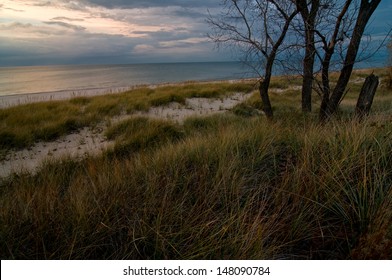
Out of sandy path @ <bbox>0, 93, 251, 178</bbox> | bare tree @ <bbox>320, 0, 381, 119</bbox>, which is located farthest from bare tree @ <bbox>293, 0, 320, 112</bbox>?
sandy path @ <bbox>0, 93, 251, 178</bbox>

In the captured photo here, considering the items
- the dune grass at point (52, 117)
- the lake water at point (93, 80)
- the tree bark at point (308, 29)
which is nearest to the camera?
the tree bark at point (308, 29)

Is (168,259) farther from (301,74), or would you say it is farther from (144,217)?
(301,74)

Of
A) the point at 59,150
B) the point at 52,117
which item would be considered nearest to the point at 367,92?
the point at 59,150

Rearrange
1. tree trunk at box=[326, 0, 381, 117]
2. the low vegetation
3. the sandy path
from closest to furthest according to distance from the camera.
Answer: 1. the low vegetation
2. the sandy path
3. tree trunk at box=[326, 0, 381, 117]

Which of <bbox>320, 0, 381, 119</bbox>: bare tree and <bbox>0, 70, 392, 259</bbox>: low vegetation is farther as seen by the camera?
<bbox>320, 0, 381, 119</bbox>: bare tree

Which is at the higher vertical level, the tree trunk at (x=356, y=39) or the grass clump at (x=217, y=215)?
the tree trunk at (x=356, y=39)

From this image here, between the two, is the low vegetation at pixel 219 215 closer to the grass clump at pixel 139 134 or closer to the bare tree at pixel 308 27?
the grass clump at pixel 139 134

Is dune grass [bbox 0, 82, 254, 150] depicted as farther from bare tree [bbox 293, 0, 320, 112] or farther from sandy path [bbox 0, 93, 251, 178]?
Result: bare tree [bbox 293, 0, 320, 112]

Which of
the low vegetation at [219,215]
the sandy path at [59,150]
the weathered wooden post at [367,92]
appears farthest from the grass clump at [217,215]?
the weathered wooden post at [367,92]

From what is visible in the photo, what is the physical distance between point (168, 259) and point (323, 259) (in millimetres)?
1235

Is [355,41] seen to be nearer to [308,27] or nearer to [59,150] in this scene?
[308,27]

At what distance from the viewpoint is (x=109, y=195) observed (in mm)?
2422

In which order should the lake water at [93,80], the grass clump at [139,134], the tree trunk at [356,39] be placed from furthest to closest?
1. the lake water at [93,80]
2. the grass clump at [139,134]
3. the tree trunk at [356,39]
